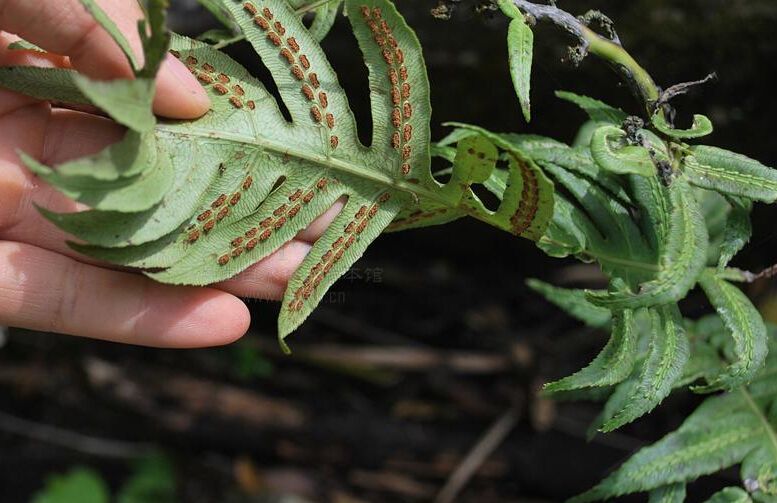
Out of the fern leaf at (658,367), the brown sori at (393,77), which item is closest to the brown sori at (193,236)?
the brown sori at (393,77)

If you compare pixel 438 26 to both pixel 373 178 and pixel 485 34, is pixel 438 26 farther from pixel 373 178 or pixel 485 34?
pixel 373 178

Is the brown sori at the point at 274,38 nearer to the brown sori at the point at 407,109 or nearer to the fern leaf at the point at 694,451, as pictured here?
the brown sori at the point at 407,109

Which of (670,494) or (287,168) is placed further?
(670,494)

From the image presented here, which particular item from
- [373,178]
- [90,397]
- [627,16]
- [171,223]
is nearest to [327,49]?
[627,16]

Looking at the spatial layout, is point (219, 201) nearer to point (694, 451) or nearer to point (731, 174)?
point (731, 174)

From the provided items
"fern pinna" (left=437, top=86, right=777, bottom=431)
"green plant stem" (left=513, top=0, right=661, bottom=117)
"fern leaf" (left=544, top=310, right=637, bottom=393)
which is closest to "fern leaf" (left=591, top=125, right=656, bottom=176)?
"fern pinna" (left=437, top=86, right=777, bottom=431)

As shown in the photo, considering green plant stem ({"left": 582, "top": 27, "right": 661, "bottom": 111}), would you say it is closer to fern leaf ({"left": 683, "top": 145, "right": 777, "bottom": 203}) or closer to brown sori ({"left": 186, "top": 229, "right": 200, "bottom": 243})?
fern leaf ({"left": 683, "top": 145, "right": 777, "bottom": 203})

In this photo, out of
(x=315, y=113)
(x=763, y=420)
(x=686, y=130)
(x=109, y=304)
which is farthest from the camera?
(x=763, y=420)

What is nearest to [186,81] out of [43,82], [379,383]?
[43,82]
